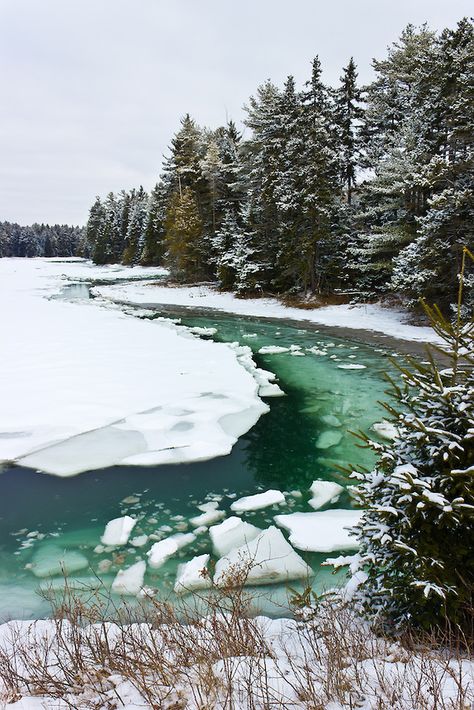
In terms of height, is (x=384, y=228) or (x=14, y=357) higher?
(x=384, y=228)

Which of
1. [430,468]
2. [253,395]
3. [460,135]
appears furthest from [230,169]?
[430,468]

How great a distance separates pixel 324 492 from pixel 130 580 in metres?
3.06

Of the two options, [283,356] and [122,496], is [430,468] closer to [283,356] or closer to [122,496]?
[122,496]

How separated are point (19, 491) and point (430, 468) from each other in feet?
19.5

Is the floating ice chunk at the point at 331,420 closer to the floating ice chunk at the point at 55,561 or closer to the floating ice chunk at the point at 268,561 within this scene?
the floating ice chunk at the point at 268,561

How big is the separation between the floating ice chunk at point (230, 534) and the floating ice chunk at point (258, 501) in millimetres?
377

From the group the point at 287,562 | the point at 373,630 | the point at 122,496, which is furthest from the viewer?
the point at 122,496

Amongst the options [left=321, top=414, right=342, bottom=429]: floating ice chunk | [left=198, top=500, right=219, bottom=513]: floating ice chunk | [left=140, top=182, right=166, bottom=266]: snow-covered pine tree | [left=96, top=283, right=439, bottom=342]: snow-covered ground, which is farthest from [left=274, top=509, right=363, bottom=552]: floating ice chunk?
[left=140, top=182, right=166, bottom=266]: snow-covered pine tree

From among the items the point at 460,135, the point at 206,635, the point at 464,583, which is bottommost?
the point at 206,635

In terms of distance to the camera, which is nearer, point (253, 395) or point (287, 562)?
point (287, 562)

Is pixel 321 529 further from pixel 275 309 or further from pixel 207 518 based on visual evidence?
pixel 275 309

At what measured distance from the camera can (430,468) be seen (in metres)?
2.98

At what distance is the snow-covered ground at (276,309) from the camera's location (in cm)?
1845

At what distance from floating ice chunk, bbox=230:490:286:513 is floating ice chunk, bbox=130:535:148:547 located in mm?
1279
